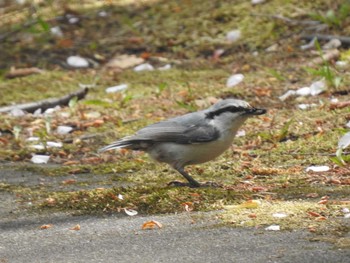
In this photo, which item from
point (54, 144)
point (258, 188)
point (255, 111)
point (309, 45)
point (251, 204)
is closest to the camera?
point (251, 204)

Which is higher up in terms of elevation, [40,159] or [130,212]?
[130,212]

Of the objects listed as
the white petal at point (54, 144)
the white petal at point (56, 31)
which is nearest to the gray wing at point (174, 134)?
the white petal at point (54, 144)

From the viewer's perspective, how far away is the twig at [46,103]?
738 centimetres

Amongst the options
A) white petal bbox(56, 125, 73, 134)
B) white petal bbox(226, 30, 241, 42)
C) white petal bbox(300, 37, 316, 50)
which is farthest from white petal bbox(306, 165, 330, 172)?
white petal bbox(226, 30, 241, 42)

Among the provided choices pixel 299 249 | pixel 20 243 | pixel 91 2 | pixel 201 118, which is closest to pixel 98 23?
pixel 91 2

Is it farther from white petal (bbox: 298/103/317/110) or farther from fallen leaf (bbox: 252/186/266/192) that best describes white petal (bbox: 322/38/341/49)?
fallen leaf (bbox: 252/186/266/192)

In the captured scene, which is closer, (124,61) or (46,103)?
(46,103)

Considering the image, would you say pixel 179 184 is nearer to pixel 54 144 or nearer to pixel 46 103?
pixel 54 144

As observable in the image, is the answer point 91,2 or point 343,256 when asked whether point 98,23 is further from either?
point 343,256

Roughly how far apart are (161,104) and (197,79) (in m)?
0.71

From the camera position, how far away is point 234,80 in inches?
305

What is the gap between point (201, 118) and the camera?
17.3ft

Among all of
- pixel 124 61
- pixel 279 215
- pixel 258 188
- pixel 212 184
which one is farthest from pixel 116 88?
pixel 279 215

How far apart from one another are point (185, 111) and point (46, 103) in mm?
1207
